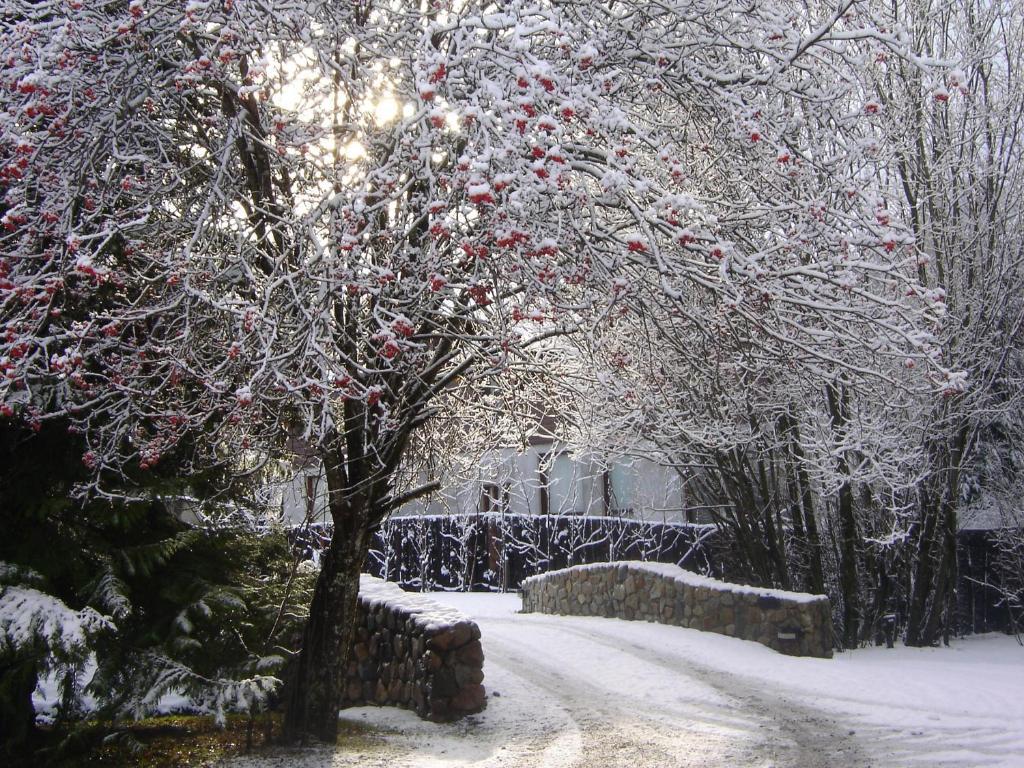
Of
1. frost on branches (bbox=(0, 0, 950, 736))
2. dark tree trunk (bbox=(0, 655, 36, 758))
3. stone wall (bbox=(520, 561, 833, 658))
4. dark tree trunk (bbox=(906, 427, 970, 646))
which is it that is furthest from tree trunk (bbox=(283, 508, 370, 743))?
dark tree trunk (bbox=(906, 427, 970, 646))

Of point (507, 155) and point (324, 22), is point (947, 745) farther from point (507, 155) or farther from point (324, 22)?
point (324, 22)

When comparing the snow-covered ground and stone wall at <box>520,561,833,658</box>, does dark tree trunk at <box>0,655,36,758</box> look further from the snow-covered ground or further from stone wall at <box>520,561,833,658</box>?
stone wall at <box>520,561,833,658</box>

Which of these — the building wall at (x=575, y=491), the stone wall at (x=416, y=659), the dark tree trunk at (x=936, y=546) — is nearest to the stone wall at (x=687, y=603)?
the dark tree trunk at (x=936, y=546)

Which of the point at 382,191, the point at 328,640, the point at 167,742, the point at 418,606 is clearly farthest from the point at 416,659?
the point at 382,191

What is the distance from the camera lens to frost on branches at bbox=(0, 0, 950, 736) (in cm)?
484

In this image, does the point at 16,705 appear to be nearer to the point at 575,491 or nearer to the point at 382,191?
the point at 382,191

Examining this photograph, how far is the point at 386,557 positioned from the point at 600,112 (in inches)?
706

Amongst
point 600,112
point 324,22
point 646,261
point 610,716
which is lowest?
point 610,716

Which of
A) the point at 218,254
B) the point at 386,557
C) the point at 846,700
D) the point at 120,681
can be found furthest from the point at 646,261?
the point at 386,557

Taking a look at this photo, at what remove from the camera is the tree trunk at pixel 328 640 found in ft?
23.3

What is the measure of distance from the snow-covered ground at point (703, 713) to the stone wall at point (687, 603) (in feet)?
1.04

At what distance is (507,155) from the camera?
466cm

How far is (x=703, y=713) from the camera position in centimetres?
842

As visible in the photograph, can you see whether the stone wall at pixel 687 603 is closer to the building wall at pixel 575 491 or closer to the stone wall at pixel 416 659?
the building wall at pixel 575 491
